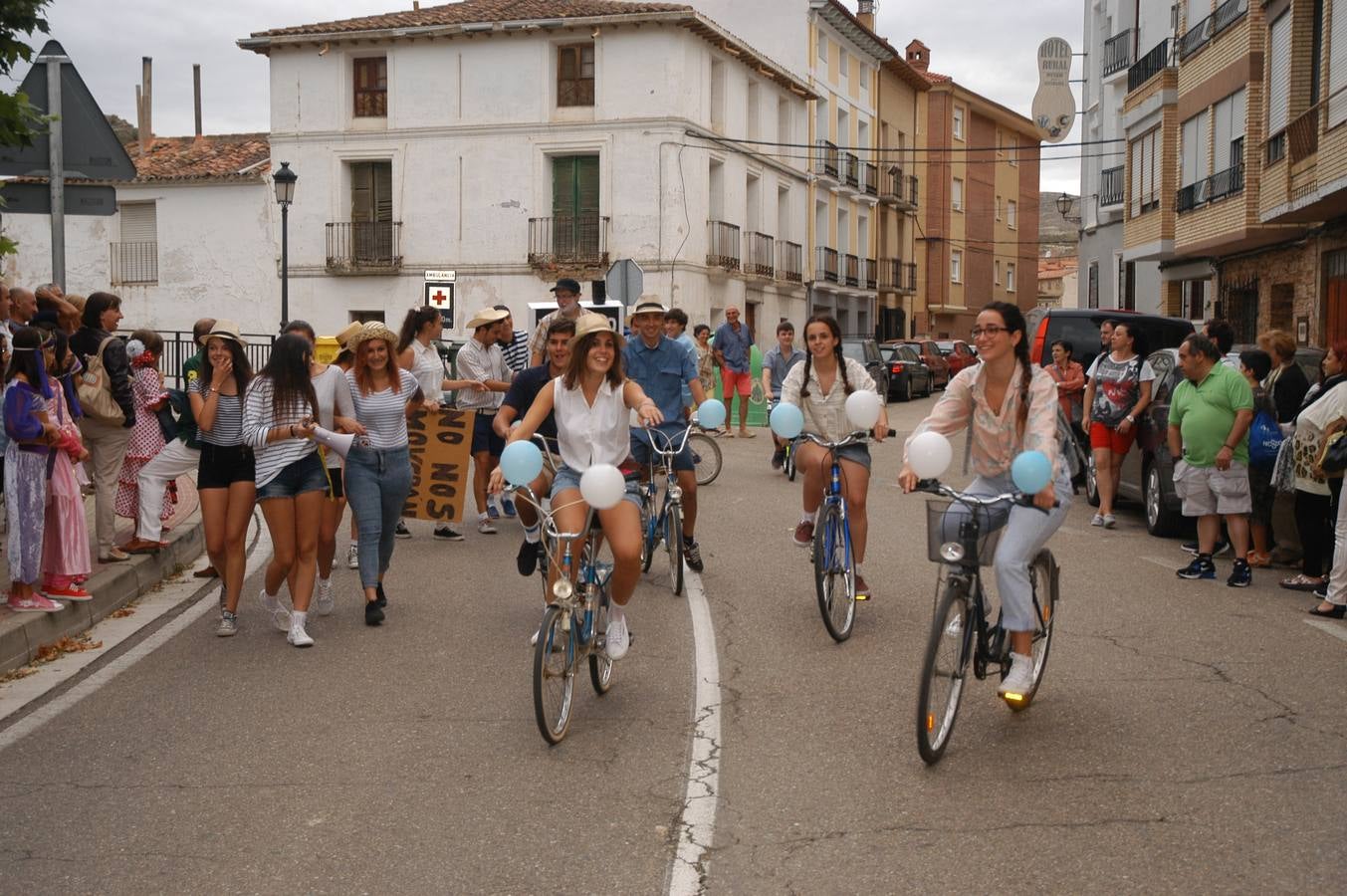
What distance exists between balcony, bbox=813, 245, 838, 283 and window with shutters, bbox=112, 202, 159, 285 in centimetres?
2036

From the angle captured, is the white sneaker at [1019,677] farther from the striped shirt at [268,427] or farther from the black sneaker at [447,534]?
the black sneaker at [447,534]

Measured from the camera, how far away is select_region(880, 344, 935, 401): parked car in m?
37.1

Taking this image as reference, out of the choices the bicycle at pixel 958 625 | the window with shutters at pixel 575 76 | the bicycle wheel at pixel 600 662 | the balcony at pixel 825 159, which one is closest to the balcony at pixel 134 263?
the window with shutters at pixel 575 76

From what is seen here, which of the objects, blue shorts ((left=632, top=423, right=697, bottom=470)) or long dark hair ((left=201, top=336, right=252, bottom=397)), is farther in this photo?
blue shorts ((left=632, top=423, right=697, bottom=470))

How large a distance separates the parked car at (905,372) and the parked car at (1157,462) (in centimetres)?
2280

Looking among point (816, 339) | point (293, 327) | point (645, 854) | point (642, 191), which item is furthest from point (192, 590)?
point (642, 191)

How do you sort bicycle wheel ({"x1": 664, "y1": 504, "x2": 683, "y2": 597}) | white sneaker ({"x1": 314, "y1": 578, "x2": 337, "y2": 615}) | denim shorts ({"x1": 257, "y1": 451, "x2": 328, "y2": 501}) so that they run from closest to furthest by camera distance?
denim shorts ({"x1": 257, "y1": 451, "x2": 328, "y2": 501}) → white sneaker ({"x1": 314, "y1": 578, "x2": 337, "y2": 615}) → bicycle wheel ({"x1": 664, "y1": 504, "x2": 683, "y2": 597})

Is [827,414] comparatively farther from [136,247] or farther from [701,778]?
[136,247]

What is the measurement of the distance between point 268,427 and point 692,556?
3450 millimetres

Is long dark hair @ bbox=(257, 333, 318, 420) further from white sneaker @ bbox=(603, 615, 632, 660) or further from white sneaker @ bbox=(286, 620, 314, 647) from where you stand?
white sneaker @ bbox=(603, 615, 632, 660)

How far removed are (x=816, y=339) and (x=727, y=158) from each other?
31795mm

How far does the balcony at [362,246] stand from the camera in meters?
39.0

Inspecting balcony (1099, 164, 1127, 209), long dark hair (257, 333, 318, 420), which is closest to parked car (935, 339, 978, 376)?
balcony (1099, 164, 1127, 209)

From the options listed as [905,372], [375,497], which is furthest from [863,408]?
[905,372]
